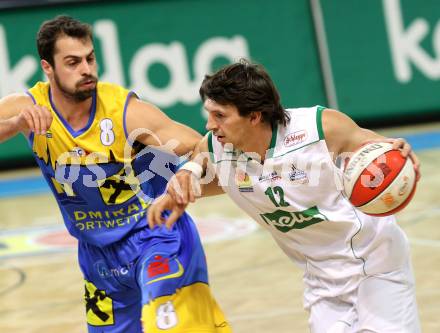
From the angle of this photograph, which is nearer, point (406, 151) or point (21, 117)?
point (406, 151)

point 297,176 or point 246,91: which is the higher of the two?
point 246,91

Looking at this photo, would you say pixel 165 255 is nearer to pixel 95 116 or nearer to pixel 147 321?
pixel 147 321

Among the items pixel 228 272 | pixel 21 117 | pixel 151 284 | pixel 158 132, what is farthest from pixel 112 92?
pixel 228 272

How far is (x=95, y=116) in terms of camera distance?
5.34 m

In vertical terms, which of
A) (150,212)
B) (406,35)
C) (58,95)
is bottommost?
(406,35)

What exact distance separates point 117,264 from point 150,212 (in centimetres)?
93

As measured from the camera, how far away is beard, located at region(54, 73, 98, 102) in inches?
208

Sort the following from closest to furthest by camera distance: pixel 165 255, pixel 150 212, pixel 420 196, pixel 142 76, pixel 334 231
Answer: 1. pixel 150 212
2. pixel 334 231
3. pixel 165 255
4. pixel 420 196
5. pixel 142 76

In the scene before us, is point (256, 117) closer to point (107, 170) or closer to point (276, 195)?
point (276, 195)

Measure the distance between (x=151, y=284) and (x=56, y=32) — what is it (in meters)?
1.48

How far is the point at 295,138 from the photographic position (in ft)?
15.8

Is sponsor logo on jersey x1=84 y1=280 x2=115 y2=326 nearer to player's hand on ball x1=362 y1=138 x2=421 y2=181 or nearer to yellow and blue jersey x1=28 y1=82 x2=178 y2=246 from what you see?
yellow and blue jersey x1=28 y1=82 x2=178 y2=246

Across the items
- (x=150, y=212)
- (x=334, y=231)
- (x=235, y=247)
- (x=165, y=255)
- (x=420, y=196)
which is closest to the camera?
(x=150, y=212)

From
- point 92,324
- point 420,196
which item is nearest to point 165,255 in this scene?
point 92,324
